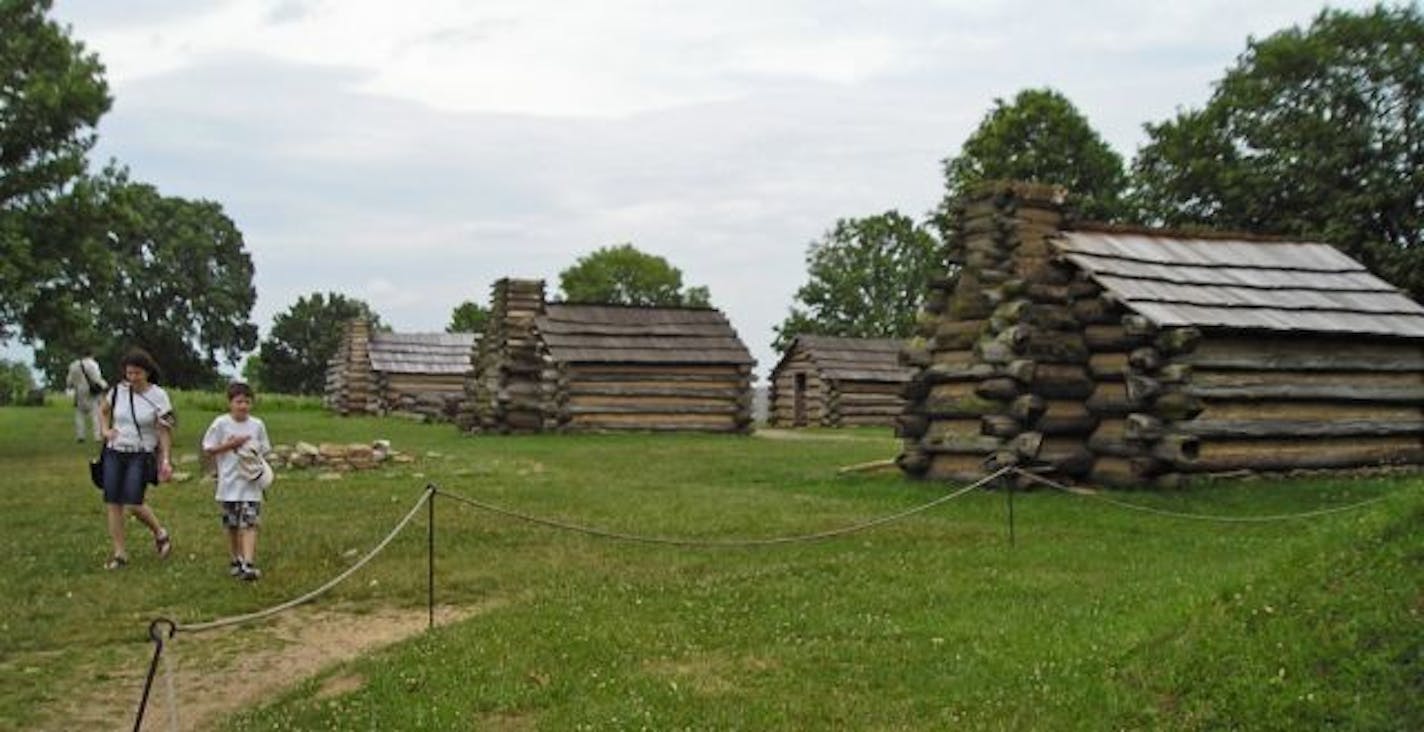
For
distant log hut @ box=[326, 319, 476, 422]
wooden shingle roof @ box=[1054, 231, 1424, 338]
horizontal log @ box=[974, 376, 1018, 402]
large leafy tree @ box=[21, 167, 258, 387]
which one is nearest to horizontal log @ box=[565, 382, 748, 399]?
wooden shingle roof @ box=[1054, 231, 1424, 338]

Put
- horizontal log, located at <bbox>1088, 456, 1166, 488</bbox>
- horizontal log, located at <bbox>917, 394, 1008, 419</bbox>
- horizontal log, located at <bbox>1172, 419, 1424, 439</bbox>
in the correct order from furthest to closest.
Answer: horizontal log, located at <bbox>917, 394, 1008, 419</bbox>, horizontal log, located at <bbox>1172, 419, 1424, 439</bbox>, horizontal log, located at <bbox>1088, 456, 1166, 488</bbox>

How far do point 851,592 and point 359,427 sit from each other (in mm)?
33571

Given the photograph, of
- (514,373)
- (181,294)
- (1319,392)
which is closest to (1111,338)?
(1319,392)

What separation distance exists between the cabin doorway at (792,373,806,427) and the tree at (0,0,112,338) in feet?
108

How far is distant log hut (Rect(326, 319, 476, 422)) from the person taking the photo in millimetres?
58062

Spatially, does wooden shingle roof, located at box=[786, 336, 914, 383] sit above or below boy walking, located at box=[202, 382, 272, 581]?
above

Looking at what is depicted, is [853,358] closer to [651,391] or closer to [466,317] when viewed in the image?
[651,391]

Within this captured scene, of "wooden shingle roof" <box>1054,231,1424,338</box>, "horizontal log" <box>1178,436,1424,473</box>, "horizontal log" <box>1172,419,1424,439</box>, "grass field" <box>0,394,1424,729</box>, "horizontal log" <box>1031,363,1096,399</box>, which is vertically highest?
"wooden shingle roof" <box>1054,231,1424,338</box>

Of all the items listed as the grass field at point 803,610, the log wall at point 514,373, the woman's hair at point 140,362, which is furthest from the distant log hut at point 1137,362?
the log wall at point 514,373

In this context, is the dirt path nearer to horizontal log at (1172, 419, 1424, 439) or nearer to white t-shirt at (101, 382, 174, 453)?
white t-shirt at (101, 382, 174, 453)

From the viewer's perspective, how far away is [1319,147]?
35188mm

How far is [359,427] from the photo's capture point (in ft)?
133

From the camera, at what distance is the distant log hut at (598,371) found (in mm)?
36875

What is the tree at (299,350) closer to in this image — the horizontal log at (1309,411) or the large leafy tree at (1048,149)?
the large leafy tree at (1048,149)
